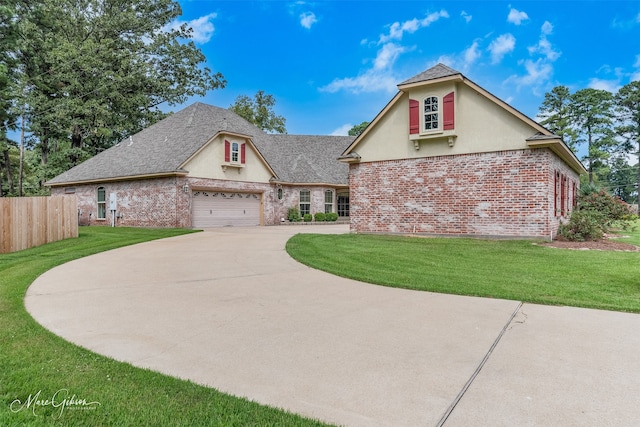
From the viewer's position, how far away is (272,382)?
278 centimetres

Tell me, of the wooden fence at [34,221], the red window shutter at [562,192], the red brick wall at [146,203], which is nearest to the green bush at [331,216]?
the red brick wall at [146,203]

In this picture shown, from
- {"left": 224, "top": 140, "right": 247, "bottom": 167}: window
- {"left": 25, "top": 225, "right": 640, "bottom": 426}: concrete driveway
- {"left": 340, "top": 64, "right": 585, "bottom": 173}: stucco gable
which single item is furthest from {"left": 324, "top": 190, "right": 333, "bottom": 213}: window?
{"left": 25, "top": 225, "right": 640, "bottom": 426}: concrete driveway

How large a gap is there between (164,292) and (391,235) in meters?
9.85

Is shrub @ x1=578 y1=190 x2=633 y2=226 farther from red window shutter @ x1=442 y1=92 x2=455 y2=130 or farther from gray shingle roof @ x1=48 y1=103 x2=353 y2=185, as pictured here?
gray shingle roof @ x1=48 y1=103 x2=353 y2=185

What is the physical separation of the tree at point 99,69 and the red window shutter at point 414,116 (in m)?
23.9

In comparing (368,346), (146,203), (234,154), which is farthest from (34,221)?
(368,346)

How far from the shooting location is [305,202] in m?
25.6

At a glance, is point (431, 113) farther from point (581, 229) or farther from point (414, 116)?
point (581, 229)

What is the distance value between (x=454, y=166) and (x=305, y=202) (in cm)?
1392

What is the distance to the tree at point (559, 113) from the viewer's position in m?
45.9

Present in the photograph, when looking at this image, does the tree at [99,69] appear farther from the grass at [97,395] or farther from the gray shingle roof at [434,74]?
the grass at [97,395]

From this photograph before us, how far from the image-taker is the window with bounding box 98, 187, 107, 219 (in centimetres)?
2177

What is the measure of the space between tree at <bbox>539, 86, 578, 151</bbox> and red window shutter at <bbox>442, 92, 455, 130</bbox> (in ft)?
136

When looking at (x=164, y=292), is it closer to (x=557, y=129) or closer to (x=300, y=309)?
(x=300, y=309)
